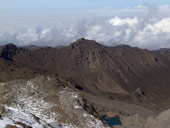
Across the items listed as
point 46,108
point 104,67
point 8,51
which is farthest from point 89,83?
point 46,108

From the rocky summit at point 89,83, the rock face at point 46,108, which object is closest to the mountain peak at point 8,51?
the rocky summit at point 89,83

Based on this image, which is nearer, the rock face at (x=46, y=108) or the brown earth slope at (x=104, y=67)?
the rock face at (x=46, y=108)

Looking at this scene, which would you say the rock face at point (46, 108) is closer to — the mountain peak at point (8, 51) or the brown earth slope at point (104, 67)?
the brown earth slope at point (104, 67)

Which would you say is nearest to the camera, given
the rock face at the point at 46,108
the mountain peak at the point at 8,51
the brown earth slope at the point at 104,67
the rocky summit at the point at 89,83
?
the rock face at the point at 46,108

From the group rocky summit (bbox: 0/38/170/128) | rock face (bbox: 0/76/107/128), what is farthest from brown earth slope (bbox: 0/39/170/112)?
rock face (bbox: 0/76/107/128)

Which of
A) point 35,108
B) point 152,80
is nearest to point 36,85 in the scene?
point 35,108

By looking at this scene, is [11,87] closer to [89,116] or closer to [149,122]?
[89,116]

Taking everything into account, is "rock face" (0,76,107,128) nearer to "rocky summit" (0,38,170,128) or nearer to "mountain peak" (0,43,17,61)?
"rocky summit" (0,38,170,128)

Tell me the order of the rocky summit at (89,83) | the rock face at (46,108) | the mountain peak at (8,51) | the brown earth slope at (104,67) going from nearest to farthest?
the rock face at (46,108), the rocky summit at (89,83), the brown earth slope at (104,67), the mountain peak at (8,51)

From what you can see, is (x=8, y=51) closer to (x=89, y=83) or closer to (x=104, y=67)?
(x=89, y=83)
